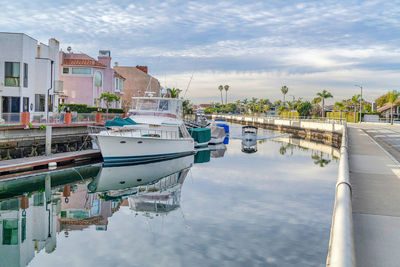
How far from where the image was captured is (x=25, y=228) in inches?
531

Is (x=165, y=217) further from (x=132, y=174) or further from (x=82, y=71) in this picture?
(x=82, y=71)

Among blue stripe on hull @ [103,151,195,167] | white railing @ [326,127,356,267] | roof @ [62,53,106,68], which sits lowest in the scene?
blue stripe on hull @ [103,151,195,167]

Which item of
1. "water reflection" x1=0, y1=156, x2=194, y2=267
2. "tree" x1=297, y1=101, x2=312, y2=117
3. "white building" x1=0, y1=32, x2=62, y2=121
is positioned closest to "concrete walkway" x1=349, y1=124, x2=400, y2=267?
"water reflection" x1=0, y1=156, x2=194, y2=267

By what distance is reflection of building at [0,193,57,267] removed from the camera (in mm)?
11195

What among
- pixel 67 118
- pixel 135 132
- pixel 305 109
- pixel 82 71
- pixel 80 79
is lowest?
pixel 135 132

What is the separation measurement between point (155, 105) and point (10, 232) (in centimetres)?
2021

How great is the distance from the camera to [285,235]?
12.2 m

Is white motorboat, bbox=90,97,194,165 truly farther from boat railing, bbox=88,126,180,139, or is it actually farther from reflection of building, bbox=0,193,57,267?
reflection of building, bbox=0,193,57,267

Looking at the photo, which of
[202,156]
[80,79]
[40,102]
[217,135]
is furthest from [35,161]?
[80,79]

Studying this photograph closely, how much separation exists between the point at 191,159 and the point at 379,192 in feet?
69.4

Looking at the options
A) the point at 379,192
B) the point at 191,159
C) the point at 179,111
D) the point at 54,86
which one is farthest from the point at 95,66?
the point at 379,192

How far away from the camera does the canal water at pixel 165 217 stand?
10.7 m

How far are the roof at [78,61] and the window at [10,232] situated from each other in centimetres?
3687

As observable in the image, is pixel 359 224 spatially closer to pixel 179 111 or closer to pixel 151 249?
pixel 151 249
